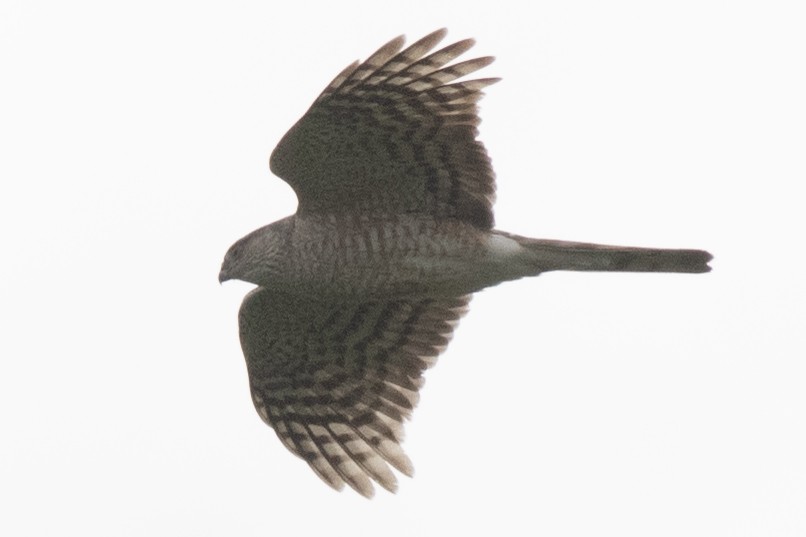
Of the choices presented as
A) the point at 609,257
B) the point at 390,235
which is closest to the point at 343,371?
the point at 390,235

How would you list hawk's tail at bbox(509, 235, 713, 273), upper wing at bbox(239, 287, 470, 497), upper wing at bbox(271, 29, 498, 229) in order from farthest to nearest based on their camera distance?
upper wing at bbox(239, 287, 470, 497)
hawk's tail at bbox(509, 235, 713, 273)
upper wing at bbox(271, 29, 498, 229)

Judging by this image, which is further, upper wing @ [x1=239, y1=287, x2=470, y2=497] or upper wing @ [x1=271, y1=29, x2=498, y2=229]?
upper wing @ [x1=239, y1=287, x2=470, y2=497]

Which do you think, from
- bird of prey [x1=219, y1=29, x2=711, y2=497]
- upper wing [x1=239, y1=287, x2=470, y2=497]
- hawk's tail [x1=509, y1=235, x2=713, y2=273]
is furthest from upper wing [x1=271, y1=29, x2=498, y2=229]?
upper wing [x1=239, y1=287, x2=470, y2=497]

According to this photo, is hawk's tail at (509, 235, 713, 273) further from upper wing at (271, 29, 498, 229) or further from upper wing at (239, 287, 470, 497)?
upper wing at (239, 287, 470, 497)

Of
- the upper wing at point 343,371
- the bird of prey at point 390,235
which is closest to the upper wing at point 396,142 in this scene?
the bird of prey at point 390,235

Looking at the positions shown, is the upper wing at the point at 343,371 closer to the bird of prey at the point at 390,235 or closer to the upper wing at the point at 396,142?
the bird of prey at the point at 390,235

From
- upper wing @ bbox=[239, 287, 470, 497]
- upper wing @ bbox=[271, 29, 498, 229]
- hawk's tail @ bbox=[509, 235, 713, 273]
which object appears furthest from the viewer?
upper wing @ bbox=[239, 287, 470, 497]

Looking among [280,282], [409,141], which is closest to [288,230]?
[280,282]
